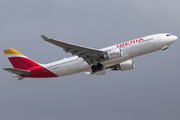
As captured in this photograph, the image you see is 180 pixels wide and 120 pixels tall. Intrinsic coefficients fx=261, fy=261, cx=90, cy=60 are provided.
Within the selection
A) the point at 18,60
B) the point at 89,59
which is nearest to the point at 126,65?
the point at 89,59

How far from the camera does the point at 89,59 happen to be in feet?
138

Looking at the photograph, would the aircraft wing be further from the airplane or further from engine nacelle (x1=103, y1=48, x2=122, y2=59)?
engine nacelle (x1=103, y1=48, x2=122, y2=59)

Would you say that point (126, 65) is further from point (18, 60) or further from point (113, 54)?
point (18, 60)

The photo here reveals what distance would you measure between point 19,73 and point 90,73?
12.0 m

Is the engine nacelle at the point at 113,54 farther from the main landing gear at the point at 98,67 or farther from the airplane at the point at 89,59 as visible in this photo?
the main landing gear at the point at 98,67

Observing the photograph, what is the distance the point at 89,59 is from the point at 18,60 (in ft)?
42.5

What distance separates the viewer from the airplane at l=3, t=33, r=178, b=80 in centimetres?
4044

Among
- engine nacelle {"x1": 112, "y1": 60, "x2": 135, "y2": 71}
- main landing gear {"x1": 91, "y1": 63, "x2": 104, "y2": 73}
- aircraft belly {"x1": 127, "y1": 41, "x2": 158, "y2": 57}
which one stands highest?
aircraft belly {"x1": 127, "y1": 41, "x2": 158, "y2": 57}

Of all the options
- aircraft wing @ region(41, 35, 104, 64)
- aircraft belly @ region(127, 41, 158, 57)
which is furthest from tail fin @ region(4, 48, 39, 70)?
aircraft belly @ region(127, 41, 158, 57)

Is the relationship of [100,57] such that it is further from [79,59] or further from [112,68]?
[112,68]

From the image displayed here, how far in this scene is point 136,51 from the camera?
4066 centimetres

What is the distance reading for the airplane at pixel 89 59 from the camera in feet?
133

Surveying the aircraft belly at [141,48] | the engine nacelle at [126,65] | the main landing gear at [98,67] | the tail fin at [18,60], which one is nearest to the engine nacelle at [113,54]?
the aircraft belly at [141,48]

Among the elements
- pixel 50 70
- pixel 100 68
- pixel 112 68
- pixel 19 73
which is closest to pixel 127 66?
pixel 112 68
